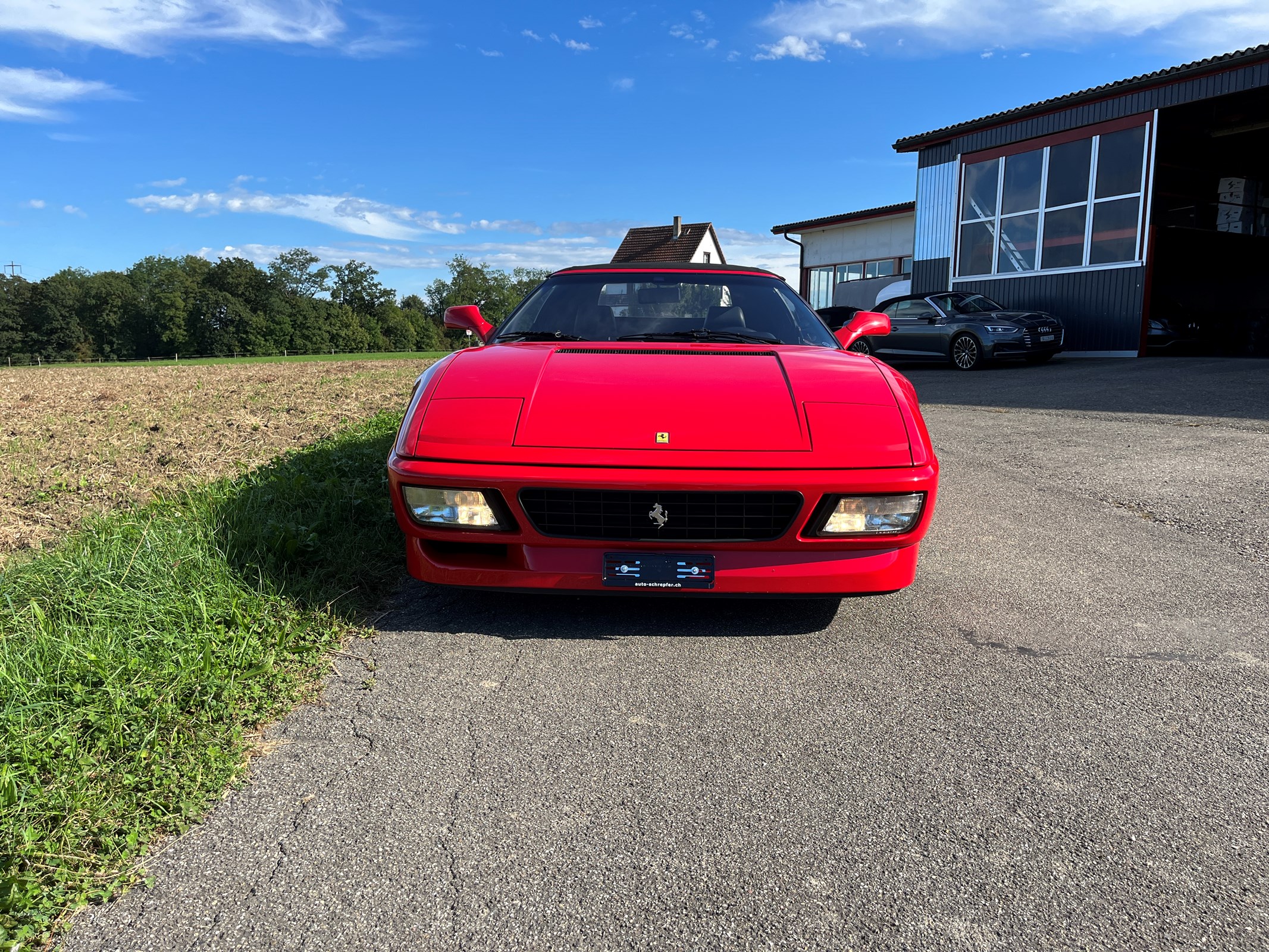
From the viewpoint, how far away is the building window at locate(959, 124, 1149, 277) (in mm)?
14133

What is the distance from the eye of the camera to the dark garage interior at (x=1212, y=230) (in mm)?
14773

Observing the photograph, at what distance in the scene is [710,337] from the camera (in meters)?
3.58

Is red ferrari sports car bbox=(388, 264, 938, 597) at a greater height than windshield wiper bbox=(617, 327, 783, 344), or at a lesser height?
lesser

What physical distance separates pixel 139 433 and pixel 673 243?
3555 cm

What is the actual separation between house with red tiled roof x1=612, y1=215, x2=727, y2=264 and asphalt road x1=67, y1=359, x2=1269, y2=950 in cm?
3736

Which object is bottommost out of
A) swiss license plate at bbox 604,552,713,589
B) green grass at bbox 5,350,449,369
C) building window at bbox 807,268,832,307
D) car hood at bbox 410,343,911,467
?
green grass at bbox 5,350,449,369

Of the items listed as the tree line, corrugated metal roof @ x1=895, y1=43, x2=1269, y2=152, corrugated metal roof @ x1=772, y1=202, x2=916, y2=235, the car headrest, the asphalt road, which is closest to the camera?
the asphalt road

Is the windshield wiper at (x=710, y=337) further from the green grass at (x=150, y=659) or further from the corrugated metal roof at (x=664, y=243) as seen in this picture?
the corrugated metal roof at (x=664, y=243)

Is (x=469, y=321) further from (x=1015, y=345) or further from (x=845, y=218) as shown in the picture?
(x=845, y=218)

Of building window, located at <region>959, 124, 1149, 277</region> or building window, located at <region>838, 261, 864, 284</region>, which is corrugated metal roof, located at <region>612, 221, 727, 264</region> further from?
building window, located at <region>959, 124, 1149, 277</region>

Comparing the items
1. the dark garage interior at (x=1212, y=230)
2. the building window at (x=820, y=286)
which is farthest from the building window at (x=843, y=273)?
the dark garage interior at (x=1212, y=230)

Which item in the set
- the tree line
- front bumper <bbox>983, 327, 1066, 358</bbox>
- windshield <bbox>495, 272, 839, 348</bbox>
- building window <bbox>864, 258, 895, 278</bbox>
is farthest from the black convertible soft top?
the tree line

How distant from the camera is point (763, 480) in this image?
8.20ft

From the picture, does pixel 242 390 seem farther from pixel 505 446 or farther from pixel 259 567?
pixel 505 446
